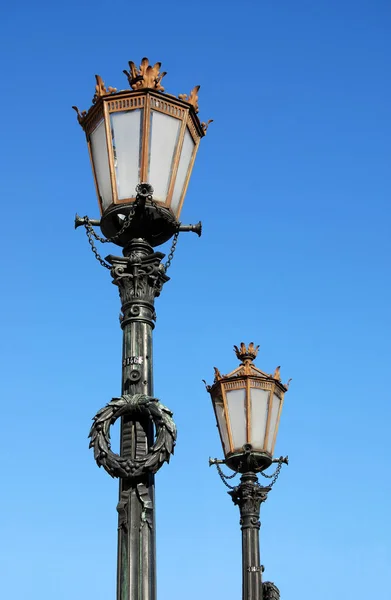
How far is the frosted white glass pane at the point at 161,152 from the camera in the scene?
550 cm

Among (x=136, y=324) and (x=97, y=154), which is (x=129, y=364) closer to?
(x=136, y=324)

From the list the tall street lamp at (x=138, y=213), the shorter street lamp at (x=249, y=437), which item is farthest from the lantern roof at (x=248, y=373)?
the tall street lamp at (x=138, y=213)

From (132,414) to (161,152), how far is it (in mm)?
1653

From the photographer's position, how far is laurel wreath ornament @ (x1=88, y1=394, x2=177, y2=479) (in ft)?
15.8

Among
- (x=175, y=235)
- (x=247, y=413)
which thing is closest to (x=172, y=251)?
(x=175, y=235)

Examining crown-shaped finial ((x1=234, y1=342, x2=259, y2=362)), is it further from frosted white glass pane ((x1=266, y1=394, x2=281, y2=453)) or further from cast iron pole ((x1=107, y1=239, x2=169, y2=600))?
cast iron pole ((x1=107, y1=239, x2=169, y2=600))

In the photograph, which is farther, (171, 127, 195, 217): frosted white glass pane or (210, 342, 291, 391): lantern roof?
(210, 342, 291, 391): lantern roof

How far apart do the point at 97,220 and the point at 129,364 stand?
1.11m

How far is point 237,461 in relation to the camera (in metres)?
10.1

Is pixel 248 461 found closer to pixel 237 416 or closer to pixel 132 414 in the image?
pixel 237 416

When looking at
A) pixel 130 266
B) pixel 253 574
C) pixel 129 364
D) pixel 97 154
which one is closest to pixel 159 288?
pixel 130 266

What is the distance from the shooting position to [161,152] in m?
5.53

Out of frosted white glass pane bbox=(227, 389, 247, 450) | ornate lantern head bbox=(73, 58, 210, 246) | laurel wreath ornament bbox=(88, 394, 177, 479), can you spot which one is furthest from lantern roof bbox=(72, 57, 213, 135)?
frosted white glass pane bbox=(227, 389, 247, 450)

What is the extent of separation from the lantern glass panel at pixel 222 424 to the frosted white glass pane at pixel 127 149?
505 cm
